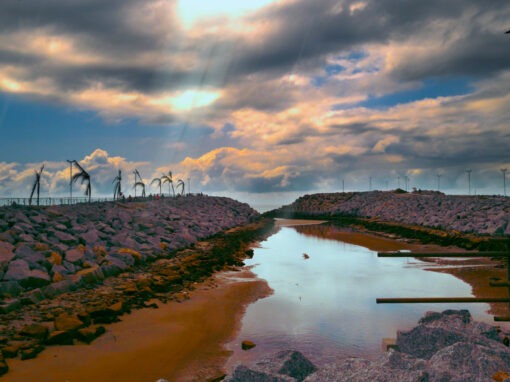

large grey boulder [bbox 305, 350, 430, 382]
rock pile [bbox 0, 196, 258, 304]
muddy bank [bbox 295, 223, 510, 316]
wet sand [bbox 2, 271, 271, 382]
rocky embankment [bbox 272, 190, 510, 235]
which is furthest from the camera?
rocky embankment [bbox 272, 190, 510, 235]

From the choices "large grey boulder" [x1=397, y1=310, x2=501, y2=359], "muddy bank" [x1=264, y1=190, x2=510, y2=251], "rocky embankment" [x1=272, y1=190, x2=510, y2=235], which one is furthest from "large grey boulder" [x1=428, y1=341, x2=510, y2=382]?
"rocky embankment" [x1=272, y1=190, x2=510, y2=235]

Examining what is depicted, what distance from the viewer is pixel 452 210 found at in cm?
4447

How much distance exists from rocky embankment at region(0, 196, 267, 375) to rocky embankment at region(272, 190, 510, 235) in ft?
66.4

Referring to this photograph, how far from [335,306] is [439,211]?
127ft

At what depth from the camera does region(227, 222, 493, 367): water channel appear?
30.8 feet

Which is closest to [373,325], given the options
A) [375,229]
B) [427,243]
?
[427,243]

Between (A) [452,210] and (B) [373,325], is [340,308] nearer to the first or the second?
(B) [373,325]

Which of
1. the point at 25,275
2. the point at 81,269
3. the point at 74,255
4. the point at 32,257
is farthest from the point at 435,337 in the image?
the point at 74,255

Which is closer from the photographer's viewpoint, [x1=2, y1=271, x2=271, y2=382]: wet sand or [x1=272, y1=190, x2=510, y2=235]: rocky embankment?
[x1=2, y1=271, x2=271, y2=382]: wet sand

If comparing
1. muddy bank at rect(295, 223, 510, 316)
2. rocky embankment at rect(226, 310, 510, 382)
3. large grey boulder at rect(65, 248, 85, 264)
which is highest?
large grey boulder at rect(65, 248, 85, 264)

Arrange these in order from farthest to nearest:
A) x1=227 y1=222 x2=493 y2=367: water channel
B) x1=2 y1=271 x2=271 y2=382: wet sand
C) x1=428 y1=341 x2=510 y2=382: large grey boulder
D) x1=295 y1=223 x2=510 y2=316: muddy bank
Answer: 1. x1=295 y1=223 x2=510 y2=316: muddy bank
2. x1=227 y1=222 x2=493 y2=367: water channel
3. x1=2 y1=271 x2=271 y2=382: wet sand
4. x1=428 y1=341 x2=510 y2=382: large grey boulder

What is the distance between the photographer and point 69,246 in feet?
56.0

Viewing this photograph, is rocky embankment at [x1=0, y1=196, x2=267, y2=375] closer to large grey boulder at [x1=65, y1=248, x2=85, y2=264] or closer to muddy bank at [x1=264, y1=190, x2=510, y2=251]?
large grey boulder at [x1=65, y1=248, x2=85, y2=264]

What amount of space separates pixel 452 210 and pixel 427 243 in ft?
51.7
